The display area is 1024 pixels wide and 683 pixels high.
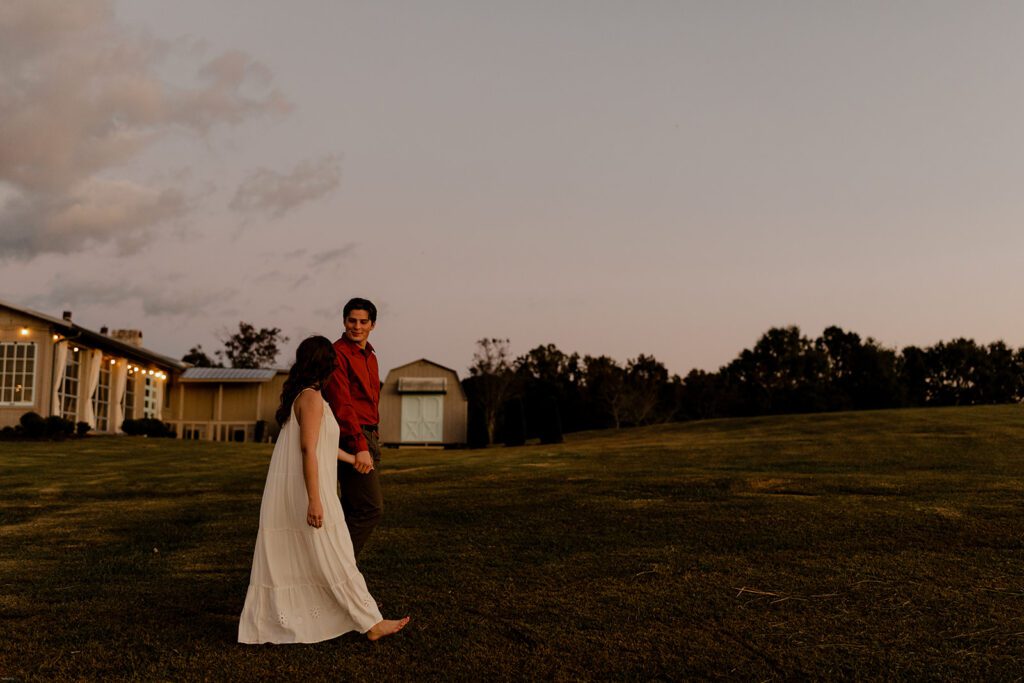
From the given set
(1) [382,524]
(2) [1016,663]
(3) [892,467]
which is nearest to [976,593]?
(2) [1016,663]

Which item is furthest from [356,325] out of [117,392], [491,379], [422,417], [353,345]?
[491,379]

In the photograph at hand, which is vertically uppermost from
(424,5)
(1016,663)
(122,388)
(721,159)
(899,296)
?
(424,5)

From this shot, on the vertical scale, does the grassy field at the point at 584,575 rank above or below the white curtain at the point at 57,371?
below

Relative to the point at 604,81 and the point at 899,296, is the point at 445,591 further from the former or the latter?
the point at 899,296

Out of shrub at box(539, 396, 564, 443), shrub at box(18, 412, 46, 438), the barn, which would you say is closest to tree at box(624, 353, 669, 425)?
the barn

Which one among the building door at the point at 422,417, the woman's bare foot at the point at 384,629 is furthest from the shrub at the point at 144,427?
the woman's bare foot at the point at 384,629

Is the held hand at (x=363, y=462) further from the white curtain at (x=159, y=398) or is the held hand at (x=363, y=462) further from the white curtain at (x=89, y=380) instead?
the white curtain at (x=159, y=398)

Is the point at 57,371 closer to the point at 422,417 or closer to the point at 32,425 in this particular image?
the point at 32,425

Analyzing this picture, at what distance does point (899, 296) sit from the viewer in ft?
97.9

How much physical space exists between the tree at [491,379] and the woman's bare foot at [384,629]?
93.8 ft

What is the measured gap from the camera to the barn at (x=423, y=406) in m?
31.7

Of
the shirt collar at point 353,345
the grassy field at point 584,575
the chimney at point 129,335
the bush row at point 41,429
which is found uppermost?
the chimney at point 129,335

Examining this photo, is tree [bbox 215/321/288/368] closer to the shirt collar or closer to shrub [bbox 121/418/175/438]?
shrub [bbox 121/418/175/438]

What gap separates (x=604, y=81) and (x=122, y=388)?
61.7 feet
